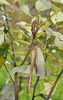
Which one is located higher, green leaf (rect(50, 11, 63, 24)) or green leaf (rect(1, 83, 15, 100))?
green leaf (rect(50, 11, 63, 24))

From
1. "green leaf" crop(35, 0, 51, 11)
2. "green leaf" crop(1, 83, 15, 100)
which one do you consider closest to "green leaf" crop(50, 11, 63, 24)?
"green leaf" crop(35, 0, 51, 11)

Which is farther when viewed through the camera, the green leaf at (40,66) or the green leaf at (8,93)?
the green leaf at (8,93)

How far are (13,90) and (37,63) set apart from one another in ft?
Result: 0.74

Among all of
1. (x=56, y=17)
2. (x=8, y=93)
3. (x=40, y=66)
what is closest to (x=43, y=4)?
(x=56, y=17)

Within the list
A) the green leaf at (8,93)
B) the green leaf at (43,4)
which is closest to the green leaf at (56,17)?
the green leaf at (43,4)

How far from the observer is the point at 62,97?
4.07ft

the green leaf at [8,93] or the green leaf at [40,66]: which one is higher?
the green leaf at [40,66]

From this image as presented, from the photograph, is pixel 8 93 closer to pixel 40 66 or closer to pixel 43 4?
pixel 40 66

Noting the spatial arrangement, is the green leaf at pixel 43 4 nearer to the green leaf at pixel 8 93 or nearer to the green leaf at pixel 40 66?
the green leaf at pixel 40 66

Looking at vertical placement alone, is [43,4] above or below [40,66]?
above

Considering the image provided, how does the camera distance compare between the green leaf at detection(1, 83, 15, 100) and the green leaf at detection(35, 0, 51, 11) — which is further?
the green leaf at detection(1, 83, 15, 100)

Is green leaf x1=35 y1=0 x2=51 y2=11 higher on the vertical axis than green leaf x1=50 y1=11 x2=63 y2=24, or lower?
higher

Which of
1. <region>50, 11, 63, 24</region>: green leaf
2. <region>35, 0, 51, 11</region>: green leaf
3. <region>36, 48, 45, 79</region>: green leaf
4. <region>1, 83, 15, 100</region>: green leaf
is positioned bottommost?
<region>1, 83, 15, 100</region>: green leaf

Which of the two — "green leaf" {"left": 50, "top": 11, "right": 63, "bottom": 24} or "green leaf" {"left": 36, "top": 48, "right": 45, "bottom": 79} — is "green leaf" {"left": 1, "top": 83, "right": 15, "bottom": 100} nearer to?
"green leaf" {"left": 36, "top": 48, "right": 45, "bottom": 79}
